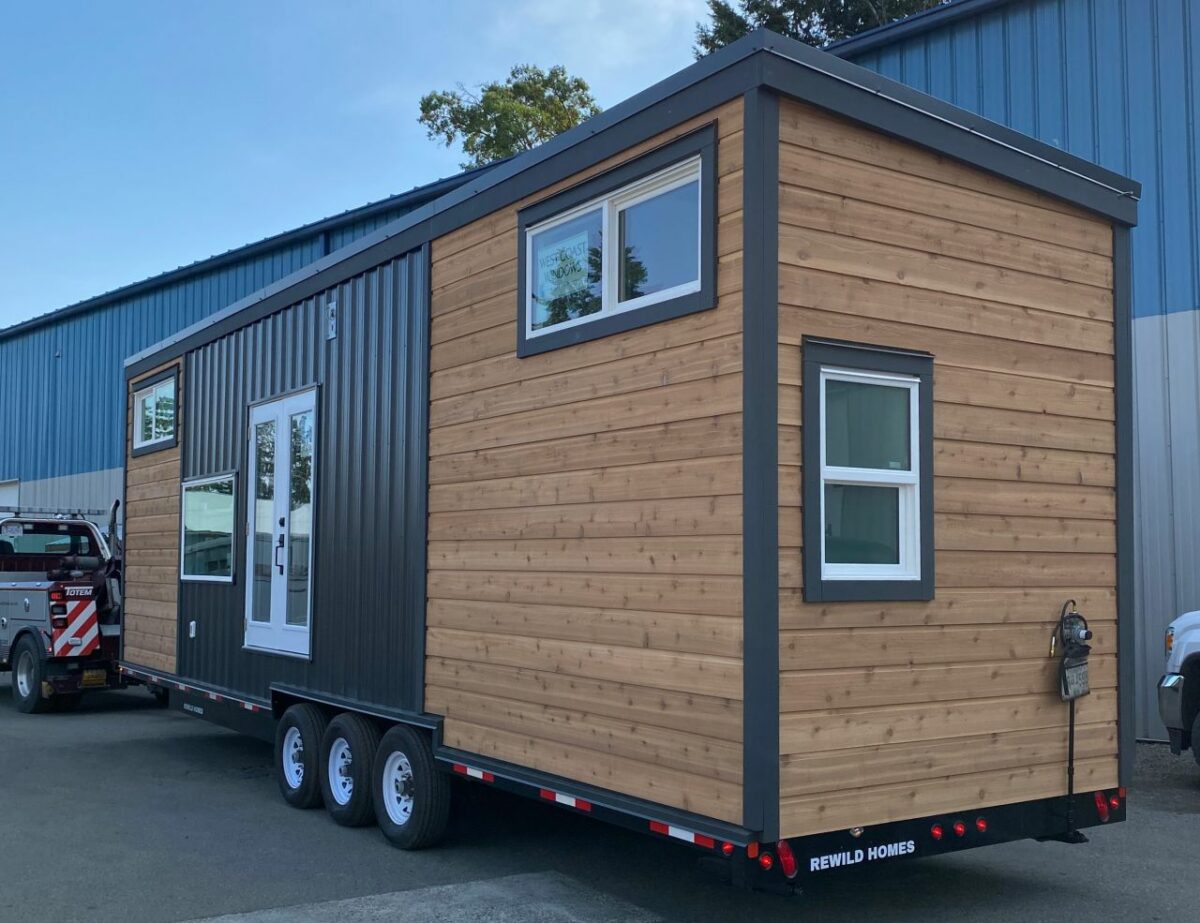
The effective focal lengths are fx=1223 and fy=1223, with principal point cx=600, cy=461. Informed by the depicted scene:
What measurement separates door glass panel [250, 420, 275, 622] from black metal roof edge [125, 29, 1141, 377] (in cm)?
218

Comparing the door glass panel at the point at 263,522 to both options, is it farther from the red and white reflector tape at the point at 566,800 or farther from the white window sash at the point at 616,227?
the red and white reflector tape at the point at 566,800

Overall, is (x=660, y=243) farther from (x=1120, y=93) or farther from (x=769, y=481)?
(x=1120, y=93)

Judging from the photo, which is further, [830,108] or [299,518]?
[299,518]

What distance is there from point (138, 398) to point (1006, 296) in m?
9.09

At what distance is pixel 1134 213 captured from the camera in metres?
6.40

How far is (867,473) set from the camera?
527cm

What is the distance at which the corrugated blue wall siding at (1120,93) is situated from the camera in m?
11.0

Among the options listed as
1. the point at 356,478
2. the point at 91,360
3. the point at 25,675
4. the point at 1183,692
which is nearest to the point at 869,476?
the point at 356,478

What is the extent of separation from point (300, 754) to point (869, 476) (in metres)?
4.86

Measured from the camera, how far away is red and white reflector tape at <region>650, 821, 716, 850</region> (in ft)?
15.9

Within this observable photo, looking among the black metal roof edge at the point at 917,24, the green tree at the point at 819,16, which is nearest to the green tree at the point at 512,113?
the green tree at the point at 819,16

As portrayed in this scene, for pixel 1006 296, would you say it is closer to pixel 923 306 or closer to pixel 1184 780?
pixel 923 306

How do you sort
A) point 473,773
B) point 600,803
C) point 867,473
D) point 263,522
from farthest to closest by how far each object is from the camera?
point 263,522 → point 473,773 → point 600,803 → point 867,473

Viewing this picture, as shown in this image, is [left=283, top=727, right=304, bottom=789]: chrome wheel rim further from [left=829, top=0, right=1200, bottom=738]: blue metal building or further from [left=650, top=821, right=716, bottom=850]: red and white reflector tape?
[left=829, top=0, right=1200, bottom=738]: blue metal building
